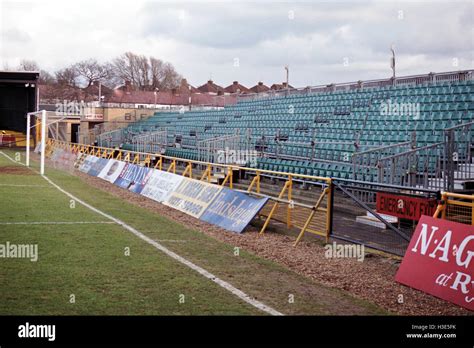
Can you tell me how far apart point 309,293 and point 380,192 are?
2974mm

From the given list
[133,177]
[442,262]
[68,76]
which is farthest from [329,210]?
[68,76]

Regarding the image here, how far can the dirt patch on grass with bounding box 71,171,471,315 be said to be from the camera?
24.0ft

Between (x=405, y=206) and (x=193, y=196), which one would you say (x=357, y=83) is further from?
(x=405, y=206)

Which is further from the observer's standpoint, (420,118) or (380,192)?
(420,118)

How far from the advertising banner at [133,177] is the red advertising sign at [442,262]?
44.2ft

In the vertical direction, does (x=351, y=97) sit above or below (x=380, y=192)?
above

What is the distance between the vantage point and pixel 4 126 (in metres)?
55.4

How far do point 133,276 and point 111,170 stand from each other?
1791 centimetres

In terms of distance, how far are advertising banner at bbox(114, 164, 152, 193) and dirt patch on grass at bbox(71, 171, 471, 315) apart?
21.5 feet

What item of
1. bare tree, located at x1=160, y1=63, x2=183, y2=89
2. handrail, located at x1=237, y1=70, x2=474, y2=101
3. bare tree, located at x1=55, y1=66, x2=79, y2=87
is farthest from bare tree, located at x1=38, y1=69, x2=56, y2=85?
handrail, located at x1=237, y1=70, x2=474, y2=101

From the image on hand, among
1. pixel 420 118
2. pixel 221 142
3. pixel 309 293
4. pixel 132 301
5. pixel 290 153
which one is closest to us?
pixel 132 301

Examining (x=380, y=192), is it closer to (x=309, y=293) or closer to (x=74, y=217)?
(x=309, y=293)
